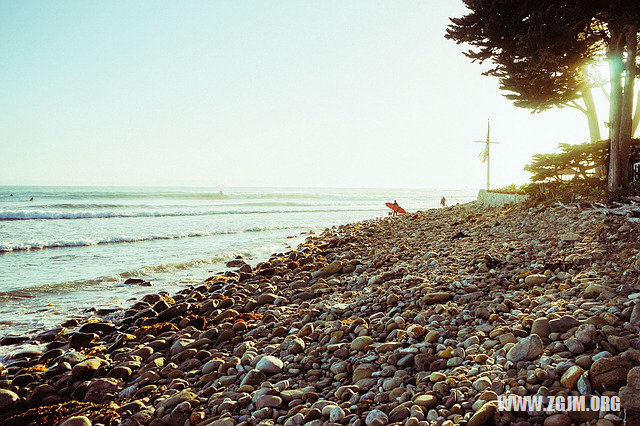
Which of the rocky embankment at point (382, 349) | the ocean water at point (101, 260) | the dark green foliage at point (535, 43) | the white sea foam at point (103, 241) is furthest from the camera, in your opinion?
the white sea foam at point (103, 241)

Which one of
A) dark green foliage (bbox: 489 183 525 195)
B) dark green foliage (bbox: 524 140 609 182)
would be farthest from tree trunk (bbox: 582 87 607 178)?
dark green foliage (bbox: 524 140 609 182)

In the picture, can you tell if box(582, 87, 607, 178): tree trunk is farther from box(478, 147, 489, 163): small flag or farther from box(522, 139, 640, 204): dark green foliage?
box(478, 147, 489, 163): small flag

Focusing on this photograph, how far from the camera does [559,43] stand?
897 centimetres

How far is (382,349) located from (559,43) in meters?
9.21

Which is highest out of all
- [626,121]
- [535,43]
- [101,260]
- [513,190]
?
[535,43]

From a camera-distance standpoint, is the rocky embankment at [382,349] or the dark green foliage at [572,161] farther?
the dark green foliage at [572,161]

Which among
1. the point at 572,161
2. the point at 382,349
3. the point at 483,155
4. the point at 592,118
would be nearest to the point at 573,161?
the point at 572,161

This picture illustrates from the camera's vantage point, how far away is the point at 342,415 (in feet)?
9.66

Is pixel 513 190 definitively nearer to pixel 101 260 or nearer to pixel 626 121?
pixel 626 121

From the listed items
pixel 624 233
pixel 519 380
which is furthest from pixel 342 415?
pixel 624 233

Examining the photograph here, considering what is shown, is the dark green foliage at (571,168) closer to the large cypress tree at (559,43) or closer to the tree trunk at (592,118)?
the large cypress tree at (559,43)

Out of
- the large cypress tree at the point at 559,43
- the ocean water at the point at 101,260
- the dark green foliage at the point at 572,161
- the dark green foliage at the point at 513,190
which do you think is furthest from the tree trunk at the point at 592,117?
the ocean water at the point at 101,260

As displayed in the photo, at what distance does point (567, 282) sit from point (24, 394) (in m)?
6.90

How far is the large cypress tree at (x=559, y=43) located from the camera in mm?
8492
